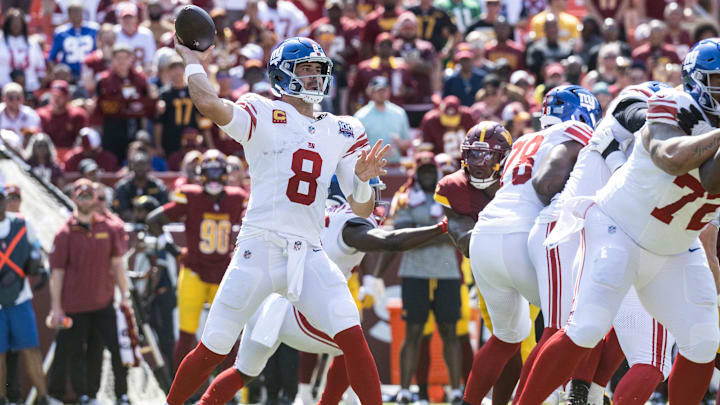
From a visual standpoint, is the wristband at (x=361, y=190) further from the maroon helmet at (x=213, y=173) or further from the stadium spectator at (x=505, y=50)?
the stadium spectator at (x=505, y=50)

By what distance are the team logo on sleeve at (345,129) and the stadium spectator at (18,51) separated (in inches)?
338

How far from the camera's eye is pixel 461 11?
566 inches

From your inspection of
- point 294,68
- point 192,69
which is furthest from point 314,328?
point 192,69

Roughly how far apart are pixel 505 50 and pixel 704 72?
8719 millimetres

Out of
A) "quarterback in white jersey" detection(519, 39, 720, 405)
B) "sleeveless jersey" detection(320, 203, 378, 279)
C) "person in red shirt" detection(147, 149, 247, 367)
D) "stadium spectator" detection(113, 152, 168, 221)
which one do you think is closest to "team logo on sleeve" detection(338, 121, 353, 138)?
"sleeveless jersey" detection(320, 203, 378, 279)

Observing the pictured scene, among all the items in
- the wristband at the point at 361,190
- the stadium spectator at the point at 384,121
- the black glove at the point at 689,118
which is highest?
the black glove at the point at 689,118

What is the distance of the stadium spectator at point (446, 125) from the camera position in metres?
11.1

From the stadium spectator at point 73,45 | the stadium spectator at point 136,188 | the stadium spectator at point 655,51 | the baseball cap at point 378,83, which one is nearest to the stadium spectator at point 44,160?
the stadium spectator at point 136,188

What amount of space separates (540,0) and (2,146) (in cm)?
728

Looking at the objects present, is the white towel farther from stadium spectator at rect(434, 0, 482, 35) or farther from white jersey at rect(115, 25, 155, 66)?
stadium spectator at rect(434, 0, 482, 35)

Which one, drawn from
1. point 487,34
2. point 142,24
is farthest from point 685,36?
point 142,24

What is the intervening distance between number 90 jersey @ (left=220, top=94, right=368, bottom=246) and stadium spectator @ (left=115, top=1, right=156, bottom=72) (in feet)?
26.8

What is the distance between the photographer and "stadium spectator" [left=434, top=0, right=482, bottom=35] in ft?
46.9

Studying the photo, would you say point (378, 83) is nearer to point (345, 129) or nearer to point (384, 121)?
point (384, 121)
